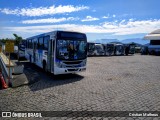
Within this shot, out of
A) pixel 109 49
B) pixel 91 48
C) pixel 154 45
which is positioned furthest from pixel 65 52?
pixel 154 45

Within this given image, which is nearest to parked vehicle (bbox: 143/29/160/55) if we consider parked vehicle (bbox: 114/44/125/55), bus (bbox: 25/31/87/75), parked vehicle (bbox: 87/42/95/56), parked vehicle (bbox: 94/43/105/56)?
parked vehicle (bbox: 114/44/125/55)

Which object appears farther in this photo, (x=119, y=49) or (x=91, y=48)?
(x=119, y=49)

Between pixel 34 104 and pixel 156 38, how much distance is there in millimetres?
46974

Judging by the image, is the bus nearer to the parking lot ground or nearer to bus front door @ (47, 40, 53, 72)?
bus front door @ (47, 40, 53, 72)

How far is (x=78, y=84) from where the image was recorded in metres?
11.7

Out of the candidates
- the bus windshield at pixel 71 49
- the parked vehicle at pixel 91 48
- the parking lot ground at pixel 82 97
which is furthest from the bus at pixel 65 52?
the parked vehicle at pixel 91 48

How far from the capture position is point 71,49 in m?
13.5

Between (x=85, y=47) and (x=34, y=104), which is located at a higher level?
(x=85, y=47)

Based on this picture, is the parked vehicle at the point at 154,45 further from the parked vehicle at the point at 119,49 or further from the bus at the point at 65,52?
the bus at the point at 65,52

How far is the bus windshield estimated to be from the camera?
13188 mm

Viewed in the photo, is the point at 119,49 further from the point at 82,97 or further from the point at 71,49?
the point at 82,97

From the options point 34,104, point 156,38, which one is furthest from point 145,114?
point 156,38

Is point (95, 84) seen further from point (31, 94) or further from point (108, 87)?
point (31, 94)

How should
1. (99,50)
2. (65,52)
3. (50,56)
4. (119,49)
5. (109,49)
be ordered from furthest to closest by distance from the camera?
(119,49)
(109,49)
(99,50)
(50,56)
(65,52)
